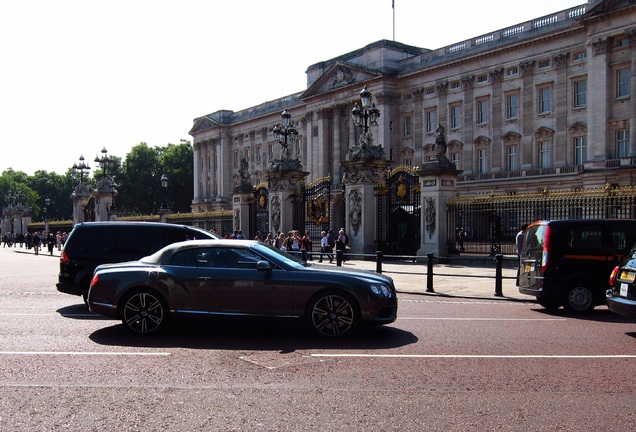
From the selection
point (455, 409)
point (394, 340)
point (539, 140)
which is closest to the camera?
point (455, 409)

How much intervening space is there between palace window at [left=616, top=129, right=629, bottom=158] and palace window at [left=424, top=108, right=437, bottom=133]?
2049cm

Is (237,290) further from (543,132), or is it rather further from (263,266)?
(543,132)

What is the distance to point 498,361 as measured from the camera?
25.8ft

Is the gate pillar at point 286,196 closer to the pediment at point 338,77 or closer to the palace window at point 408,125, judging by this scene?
the palace window at point 408,125

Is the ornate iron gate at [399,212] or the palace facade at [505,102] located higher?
the palace facade at [505,102]

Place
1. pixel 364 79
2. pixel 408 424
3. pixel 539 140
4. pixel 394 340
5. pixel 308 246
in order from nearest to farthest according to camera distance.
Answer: pixel 408 424
pixel 394 340
pixel 308 246
pixel 539 140
pixel 364 79

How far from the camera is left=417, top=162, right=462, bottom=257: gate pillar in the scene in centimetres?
2459

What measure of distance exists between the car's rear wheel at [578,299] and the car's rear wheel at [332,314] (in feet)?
18.6

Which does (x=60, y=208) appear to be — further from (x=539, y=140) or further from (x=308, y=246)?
(x=308, y=246)

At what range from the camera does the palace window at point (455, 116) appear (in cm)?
6341

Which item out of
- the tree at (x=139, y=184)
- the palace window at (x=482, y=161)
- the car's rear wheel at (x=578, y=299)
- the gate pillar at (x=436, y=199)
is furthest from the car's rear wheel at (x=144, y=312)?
the tree at (x=139, y=184)

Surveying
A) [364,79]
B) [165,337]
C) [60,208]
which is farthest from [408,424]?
[60,208]

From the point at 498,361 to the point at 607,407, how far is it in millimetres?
2004

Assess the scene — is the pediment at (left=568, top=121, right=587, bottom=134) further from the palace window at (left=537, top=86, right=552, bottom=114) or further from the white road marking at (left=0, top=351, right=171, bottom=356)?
the white road marking at (left=0, top=351, right=171, bottom=356)
